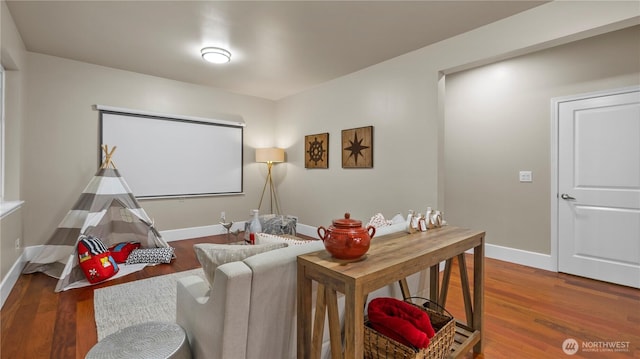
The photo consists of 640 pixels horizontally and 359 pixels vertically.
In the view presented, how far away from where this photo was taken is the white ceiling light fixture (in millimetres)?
3396

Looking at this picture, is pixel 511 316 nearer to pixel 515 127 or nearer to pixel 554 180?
pixel 554 180

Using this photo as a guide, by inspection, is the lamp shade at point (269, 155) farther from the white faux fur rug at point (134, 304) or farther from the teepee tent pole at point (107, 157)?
the white faux fur rug at point (134, 304)

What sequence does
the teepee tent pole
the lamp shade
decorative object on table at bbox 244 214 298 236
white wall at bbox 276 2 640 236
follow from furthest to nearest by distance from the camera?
the lamp shade, decorative object on table at bbox 244 214 298 236, the teepee tent pole, white wall at bbox 276 2 640 236

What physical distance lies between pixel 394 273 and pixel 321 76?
142 inches

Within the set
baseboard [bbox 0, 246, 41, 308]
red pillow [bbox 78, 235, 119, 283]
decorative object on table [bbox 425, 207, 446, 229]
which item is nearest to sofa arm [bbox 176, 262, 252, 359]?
decorative object on table [bbox 425, 207, 446, 229]

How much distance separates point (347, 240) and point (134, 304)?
2.21m

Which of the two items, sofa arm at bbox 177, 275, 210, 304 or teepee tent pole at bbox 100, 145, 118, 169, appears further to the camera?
teepee tent pole at bbox 100, 145, 118, 169

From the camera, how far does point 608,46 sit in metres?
2.99

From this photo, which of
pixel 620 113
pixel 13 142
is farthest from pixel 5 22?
pixel 620 113

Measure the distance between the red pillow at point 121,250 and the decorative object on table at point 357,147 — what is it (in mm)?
3038

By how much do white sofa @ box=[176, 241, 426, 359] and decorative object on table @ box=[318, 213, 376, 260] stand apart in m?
0.20

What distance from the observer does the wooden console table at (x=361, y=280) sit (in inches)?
47.4

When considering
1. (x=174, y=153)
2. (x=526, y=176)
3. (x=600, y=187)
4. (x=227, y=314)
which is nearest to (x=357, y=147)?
(x=526, y=176)

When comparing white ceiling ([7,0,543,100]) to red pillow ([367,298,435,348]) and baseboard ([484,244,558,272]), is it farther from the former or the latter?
baseboard ([484,244,558,272])
